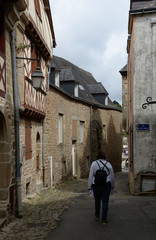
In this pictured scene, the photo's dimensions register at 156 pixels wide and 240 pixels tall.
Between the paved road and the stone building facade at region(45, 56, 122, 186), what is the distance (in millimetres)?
5026

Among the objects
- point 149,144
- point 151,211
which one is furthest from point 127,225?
point 149,144

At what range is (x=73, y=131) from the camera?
1664cm

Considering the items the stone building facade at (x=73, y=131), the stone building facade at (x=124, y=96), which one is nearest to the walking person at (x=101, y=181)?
the stone building facade at (x=73, y=131)

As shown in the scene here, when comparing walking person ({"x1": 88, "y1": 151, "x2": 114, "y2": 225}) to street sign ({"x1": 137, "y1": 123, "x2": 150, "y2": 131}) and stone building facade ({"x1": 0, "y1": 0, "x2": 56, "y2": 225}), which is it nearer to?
stone building facade ({"x1": 0, "y1": 0, "x2": 56, "y2": 225})

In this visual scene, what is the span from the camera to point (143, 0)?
36.3 feet

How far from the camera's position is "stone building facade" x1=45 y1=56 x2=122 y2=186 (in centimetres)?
1270

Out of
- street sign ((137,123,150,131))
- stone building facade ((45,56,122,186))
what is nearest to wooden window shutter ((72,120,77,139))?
stone building facade ((45,56,122,186))

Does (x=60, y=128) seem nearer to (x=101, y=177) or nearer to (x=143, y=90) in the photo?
(x=143, y=90)

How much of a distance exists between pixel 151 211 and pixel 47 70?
733 cm

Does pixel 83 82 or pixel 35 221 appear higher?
pixel 83 82

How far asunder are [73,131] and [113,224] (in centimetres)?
1099

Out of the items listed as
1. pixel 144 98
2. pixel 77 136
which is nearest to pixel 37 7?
pixel 144 98

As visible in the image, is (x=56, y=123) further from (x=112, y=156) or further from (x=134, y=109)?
(x=112, y=156)

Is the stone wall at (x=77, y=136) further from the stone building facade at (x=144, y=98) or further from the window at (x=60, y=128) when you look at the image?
the stone building facade at (x=144, y=98)
